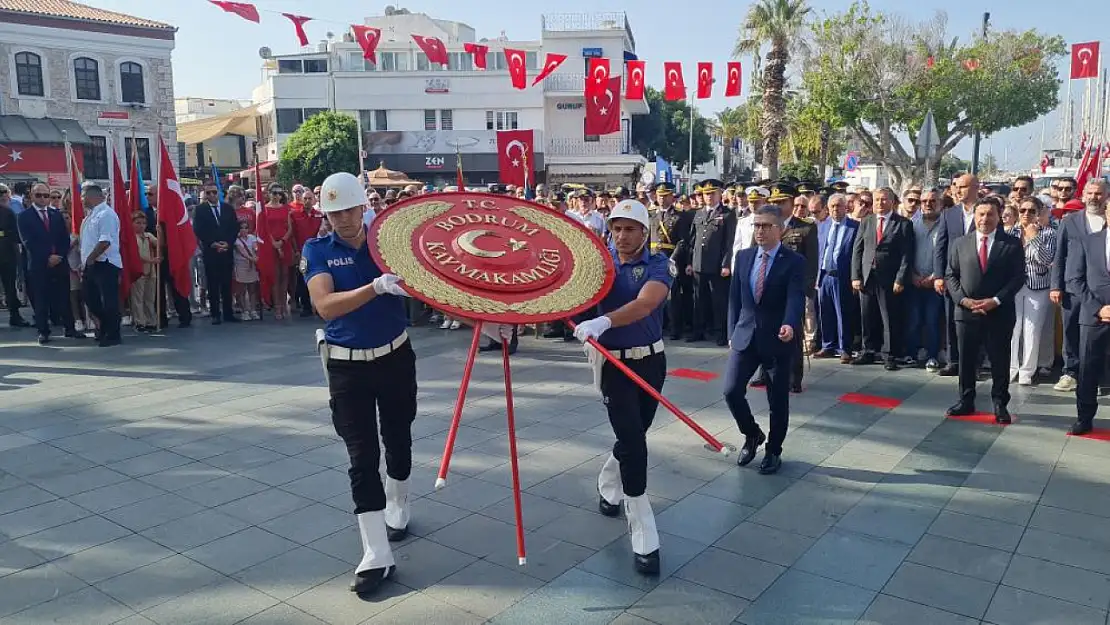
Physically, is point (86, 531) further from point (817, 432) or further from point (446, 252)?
point (817, 432)

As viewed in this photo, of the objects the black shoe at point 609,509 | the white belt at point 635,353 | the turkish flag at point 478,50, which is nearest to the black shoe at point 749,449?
the black shoe at point 609,509

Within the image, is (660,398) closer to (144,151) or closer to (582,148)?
(144,151)

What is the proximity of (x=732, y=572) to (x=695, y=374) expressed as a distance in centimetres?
461

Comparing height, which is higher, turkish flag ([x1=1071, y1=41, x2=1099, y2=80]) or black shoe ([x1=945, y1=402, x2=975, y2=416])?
turkish flag ([x1=1071, y1=41, x2=1099, y2=80])

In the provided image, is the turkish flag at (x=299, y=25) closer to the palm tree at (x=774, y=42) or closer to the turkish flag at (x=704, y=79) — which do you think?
the turkish flag at (x=704, y=79)

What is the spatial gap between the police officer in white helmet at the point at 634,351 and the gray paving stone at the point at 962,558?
1.42 metres

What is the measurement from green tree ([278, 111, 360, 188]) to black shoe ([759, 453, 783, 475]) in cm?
3397

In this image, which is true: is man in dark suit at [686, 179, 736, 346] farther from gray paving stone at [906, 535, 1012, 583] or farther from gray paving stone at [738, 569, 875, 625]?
gray paving stone at [738, 569, 875, 625]

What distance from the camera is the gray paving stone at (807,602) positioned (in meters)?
3.54

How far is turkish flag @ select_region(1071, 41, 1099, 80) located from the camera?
15477mm

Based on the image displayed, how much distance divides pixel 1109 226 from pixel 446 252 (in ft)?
17.6

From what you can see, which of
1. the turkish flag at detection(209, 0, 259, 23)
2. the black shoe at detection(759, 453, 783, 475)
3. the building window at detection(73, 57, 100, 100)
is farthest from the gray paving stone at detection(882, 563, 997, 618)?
the building window at detection(73, 57, 100, 100)

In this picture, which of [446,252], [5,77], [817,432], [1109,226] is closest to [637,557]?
[446,252]

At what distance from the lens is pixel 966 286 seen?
6660 mm
